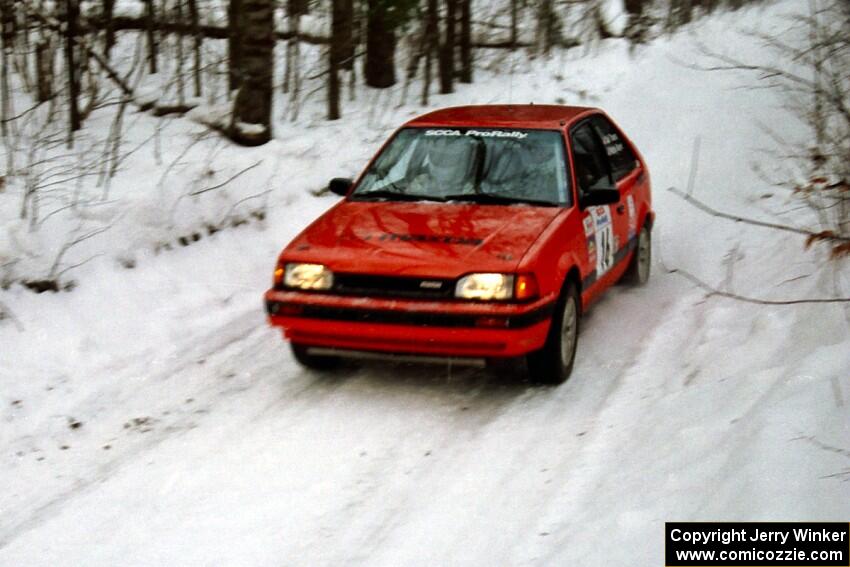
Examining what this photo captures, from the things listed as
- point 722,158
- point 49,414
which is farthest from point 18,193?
point 722,158

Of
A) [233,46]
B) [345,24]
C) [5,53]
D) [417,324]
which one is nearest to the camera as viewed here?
[417,324]

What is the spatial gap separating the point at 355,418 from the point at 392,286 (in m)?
0.80

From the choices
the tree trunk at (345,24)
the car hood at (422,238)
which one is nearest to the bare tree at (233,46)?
the tree trunk at (345,24)

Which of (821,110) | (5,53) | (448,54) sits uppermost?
(5,53)

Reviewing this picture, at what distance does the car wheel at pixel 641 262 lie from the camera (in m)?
8.91

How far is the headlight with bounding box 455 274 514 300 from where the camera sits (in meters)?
6.00

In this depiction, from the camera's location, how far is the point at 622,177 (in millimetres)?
8438

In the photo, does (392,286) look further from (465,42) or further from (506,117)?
(465,42)

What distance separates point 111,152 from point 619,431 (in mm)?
5634

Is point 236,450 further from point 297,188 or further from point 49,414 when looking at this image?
point 297,188

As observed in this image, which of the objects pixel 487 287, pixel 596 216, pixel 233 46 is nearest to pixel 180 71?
pixel 233 46

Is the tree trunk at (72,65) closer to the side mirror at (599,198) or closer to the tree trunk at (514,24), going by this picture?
the side mirror at (599,198)

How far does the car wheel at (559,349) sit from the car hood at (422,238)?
0.50 meters

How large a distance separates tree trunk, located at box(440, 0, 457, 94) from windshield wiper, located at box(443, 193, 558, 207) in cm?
865
